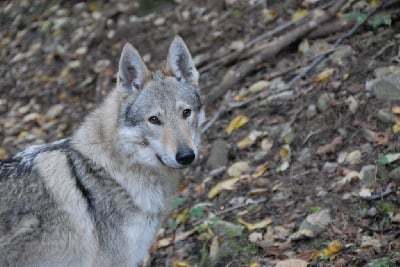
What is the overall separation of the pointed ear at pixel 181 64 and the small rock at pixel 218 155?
1.94 metres

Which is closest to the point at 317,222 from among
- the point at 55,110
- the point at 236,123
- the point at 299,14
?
the point at 236,123

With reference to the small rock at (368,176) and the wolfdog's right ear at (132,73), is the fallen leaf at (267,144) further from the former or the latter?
the wolfdog's right ear at (132,73)

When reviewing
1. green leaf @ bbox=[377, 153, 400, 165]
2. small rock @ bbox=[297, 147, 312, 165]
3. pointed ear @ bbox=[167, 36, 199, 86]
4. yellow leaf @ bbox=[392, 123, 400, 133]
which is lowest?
small rock @ bbox=[297, 147, 312, 165]

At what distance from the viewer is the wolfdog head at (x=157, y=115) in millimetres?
4438

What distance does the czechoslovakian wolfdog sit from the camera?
4.27 metres

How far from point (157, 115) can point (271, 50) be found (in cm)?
363

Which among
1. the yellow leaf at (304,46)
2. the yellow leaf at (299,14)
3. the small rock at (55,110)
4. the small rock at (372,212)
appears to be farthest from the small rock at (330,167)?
the small rock at (55,110)

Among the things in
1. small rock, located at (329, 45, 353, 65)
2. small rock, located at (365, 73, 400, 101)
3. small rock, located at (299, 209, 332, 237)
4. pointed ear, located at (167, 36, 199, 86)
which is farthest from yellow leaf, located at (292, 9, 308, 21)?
small rock, located at (299, 209, 332, 237)

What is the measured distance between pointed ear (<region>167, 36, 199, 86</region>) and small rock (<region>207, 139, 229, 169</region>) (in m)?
1.94

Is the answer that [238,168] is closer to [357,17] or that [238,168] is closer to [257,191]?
[257,191]

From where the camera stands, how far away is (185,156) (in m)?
4.34

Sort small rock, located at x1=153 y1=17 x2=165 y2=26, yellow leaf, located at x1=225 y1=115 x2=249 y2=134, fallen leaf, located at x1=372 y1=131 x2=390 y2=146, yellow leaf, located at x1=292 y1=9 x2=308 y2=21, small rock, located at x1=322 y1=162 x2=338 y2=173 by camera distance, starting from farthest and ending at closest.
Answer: small rock, located at x1=153 y1=17 x2=165 y2=26
yellow leaf, located at x1=292 y1=9 x2=308 y2=21
yellow leaf, located at x1=225 y1=115 x2=249 y2=134
small rock, located at x1=322 y1=162 x2=338 y2=173
fallen leaf, located at x1=372 y1=131 x2=390 y2=146

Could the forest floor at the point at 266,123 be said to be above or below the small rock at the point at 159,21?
below

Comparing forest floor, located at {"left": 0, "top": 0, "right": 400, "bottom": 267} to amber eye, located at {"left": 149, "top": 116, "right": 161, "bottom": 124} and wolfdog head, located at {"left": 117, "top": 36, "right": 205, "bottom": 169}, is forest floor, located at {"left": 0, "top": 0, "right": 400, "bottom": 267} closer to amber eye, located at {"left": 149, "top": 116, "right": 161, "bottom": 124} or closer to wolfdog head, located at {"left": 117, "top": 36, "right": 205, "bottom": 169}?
wolfdog head, located at {"left": 117, "top": 36, "right": 205, "bottom": 169}
